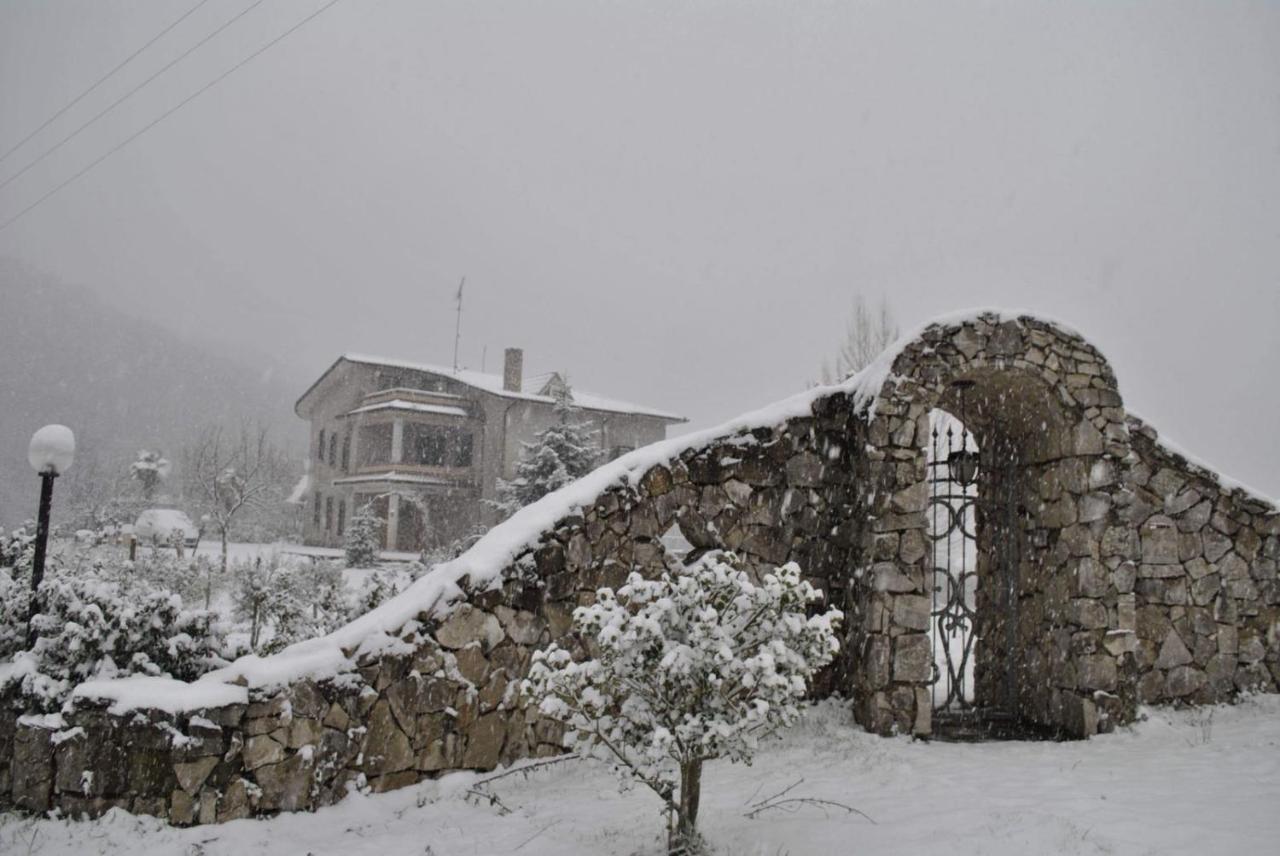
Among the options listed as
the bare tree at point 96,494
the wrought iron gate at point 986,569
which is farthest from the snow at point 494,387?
the wrought iron gate at point 986,569

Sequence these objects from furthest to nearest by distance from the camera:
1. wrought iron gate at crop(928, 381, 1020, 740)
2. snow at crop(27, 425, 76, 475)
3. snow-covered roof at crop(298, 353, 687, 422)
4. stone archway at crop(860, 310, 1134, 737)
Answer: snow-covered roof at crop(298, 353, 687, 422), wrought iron gate at crop(928, 381, 1020, 740), snow at crop(27, 425, 76, 475), stone archway at crop(860, 310, 1134, 737)

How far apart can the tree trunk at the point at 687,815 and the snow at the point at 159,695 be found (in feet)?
8.62

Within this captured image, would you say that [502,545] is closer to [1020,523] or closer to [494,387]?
[1020,523]

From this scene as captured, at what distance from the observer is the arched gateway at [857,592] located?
4.65m

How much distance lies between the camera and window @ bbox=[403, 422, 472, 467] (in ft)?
88.6

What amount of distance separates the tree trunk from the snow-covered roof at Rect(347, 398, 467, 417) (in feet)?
77.5

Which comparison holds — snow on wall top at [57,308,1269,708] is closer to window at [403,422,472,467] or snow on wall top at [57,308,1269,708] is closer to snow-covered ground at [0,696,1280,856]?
snow-covered ground at [0,696,1280,856]

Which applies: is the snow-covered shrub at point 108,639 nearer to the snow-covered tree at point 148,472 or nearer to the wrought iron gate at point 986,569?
the wrought iron gate at point 986,569

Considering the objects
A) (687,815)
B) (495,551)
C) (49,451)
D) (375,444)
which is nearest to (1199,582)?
(687,815)

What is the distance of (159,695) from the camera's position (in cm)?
460

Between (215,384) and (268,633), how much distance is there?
198ft

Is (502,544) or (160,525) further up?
(502,544)

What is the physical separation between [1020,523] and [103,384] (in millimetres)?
63344

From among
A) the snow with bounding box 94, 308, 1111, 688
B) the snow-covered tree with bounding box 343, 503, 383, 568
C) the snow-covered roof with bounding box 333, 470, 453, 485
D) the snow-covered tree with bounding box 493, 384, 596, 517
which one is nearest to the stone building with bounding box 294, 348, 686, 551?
the snow-covered roof with bounding box 333, 470, 453, 485
